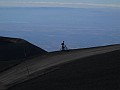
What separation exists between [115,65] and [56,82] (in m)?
2.60

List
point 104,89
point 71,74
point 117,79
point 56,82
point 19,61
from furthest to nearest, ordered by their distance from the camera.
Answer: point 19,61 < point 71,74 < point 56,82 < point 117,79 < point 104,89

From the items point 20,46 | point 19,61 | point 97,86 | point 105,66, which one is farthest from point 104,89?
point 20,46

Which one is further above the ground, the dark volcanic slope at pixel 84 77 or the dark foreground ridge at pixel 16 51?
the dark foreground ridge at pixel 16 51

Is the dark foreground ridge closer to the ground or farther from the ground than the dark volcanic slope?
farther from the ground

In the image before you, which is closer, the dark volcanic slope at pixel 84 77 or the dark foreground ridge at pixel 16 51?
the dark volcanic slope at pixel 84 77

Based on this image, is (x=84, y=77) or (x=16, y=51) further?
(x=16, y=51)

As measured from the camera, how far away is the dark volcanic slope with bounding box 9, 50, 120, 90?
13.6 m

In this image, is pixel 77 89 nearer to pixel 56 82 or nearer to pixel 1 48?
pixel 56 82

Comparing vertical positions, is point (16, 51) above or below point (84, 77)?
above

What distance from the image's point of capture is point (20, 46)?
33.3 metres

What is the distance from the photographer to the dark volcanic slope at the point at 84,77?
13.6m

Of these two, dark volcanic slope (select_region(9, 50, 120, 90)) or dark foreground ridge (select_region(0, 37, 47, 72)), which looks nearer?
dark volcanic slope (select_region(9, 50, 120, 90))

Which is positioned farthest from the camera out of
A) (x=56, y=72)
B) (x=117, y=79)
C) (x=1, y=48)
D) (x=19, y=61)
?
(x=1, y=48)

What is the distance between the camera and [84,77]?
15.2m
